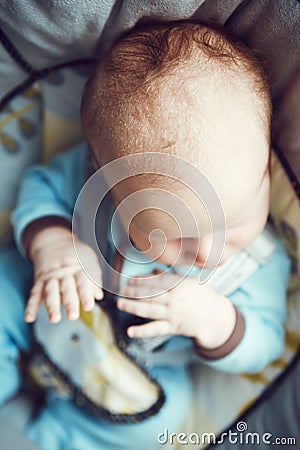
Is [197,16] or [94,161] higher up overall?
[197,16]

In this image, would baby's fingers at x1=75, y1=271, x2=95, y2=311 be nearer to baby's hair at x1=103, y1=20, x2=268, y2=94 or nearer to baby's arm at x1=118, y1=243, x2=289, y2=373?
baby's arm at x1=118, y1=243, x2=289, y2=373

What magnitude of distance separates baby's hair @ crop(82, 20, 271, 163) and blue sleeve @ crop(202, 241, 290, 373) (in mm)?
147

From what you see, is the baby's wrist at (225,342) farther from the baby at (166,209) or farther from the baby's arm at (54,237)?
the baby's arm at (54,237)

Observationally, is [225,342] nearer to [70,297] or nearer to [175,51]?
[70,297]

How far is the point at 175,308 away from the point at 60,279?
104 millimetres

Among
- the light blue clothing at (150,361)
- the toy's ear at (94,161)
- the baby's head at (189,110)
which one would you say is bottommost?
the light blue clothing at (150,361)

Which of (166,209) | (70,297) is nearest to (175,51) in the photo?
(166,209)

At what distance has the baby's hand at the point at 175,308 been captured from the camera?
1.65 ft

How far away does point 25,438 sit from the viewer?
546 millimetres

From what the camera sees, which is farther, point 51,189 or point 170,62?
point 51,189

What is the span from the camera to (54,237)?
1.84ft

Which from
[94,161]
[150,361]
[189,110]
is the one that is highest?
[189,110]

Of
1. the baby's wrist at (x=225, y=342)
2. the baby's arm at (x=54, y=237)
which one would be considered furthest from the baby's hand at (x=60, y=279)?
the baby's wrist at (x=225, y=342)

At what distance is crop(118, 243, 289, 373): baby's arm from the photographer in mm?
505
